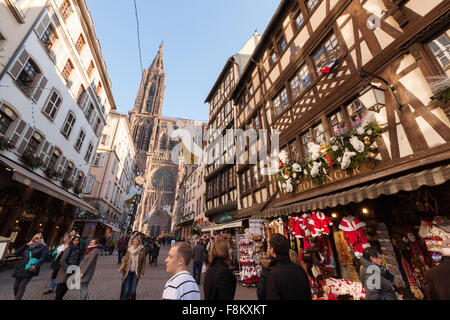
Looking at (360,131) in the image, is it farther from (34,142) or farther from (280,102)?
(34,142)

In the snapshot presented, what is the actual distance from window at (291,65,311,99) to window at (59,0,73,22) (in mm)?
13740

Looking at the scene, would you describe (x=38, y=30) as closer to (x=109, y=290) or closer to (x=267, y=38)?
(x=267, y=38)

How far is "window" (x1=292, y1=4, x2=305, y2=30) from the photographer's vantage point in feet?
27.1

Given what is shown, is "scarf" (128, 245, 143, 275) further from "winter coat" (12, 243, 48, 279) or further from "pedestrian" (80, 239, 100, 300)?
"winter coat" (12, 243, 48, 279)

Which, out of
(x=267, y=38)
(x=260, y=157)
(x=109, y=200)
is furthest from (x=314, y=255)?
(x=109, y=200)

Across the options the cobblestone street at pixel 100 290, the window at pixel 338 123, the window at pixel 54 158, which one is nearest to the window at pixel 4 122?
the window at pixel 54 158

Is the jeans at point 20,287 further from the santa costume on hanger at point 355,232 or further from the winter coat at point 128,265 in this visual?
the santa costume on hanger at point 355,232

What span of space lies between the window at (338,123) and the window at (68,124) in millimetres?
15169

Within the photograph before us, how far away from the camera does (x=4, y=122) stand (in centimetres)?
810

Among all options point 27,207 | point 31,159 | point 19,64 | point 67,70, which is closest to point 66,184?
point 27,207

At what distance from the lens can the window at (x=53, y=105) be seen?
1064 centimetres

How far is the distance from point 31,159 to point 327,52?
44.1 ft

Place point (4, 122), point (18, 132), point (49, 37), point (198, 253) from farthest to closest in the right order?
point (49, 37)
point (18, 132)
point (4, 122)
point (198, 253)

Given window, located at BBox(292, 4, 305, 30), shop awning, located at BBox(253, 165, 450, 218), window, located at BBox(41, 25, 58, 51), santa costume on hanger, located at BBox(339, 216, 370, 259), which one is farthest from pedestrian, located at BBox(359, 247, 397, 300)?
window, located at BBox(41, 25, 58, 51)
